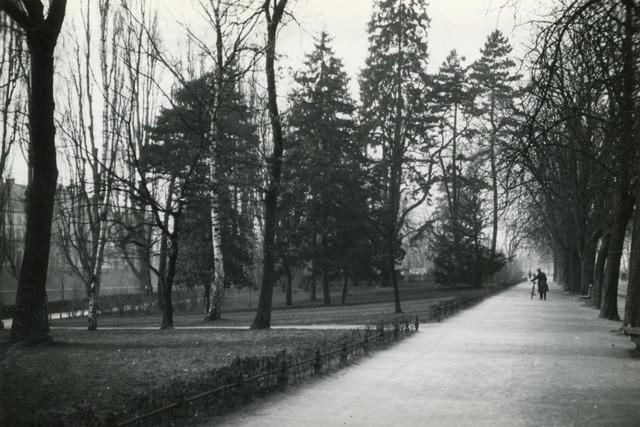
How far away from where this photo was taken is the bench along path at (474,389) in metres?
7.62

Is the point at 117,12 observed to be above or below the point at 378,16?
below

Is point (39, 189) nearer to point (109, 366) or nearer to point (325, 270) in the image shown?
point (109, 366)

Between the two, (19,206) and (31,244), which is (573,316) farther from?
(19,206)

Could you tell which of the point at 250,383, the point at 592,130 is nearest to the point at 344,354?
the point at 250,383

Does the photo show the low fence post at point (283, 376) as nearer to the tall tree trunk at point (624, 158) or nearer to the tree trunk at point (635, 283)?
the tall tree trunk at point (624, 158)

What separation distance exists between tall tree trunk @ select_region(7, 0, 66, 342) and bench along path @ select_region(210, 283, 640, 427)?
621cm

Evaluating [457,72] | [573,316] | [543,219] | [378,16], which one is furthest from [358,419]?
[457,72]

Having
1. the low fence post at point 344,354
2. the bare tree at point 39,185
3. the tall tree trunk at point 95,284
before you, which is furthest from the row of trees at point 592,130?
the tall tree trunk at point 95,284

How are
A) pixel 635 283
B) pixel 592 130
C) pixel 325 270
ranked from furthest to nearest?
1. pixel 325 270
2. pixel 592 130
3. pixel 635 283

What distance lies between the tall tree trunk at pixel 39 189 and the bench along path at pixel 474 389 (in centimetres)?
621

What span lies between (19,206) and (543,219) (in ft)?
166

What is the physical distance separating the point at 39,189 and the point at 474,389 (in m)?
9.21

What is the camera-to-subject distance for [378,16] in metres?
42.6

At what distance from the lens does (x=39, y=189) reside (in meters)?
12.7
